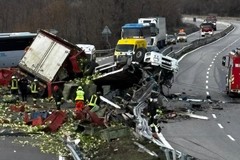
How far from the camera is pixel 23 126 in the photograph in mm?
19703

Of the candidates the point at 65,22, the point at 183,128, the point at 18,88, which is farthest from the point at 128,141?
the point at 65,22

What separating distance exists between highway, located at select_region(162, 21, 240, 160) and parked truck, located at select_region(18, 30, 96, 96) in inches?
222

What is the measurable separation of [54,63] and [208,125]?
35.0 feet

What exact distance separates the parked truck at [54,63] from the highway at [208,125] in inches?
222

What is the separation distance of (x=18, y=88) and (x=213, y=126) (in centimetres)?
1108

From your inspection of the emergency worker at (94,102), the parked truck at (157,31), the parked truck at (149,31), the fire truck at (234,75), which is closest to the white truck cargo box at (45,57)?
the emergency worker at (94,102)

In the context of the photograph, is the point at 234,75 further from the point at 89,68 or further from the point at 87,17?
the point at 87,17

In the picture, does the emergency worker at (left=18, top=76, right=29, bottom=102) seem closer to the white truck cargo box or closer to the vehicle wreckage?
the vehicle wreckage

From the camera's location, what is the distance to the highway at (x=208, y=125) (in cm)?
1570

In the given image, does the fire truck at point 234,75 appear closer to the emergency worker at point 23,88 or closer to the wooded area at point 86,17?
the emergency worker at point 23,88

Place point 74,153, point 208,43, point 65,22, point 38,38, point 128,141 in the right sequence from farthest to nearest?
1. point 65,22
2. point 208,43
3. point 38,38
4. point 128,141
5. point 74,153

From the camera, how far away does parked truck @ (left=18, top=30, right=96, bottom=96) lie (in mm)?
27391

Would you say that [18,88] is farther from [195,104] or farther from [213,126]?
[213,126]

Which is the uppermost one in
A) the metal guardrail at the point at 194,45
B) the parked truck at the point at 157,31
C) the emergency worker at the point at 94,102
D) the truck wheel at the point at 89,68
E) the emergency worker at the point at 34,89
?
the truck wheel at the point at 89,68
